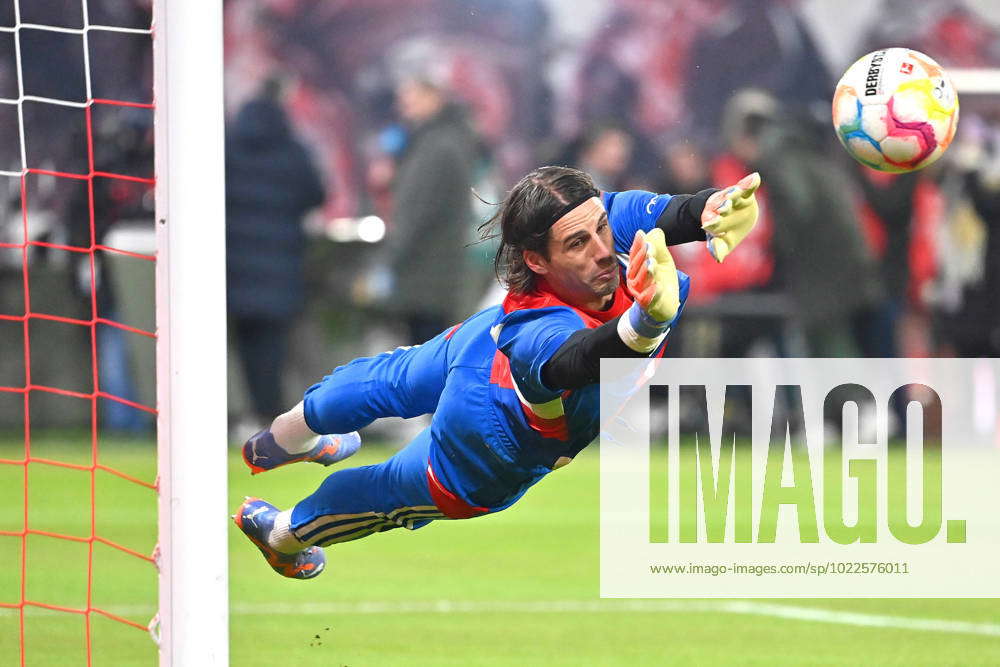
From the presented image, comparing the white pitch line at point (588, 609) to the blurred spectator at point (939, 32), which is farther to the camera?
the blurred spectator at point (939, 32)

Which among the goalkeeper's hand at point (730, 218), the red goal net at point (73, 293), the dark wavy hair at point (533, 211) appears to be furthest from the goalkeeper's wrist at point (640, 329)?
the red goal net at point (73, 293)

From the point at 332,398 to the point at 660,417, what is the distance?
26.9 ft

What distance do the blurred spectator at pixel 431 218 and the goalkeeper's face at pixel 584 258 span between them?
684 cm

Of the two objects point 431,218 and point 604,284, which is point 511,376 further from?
point 431,218

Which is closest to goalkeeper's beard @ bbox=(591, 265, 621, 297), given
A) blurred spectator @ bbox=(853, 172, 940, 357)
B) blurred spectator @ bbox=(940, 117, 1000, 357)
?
blurred spectator @ bbox=(853, 172, 940, 357)

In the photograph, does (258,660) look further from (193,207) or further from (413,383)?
(193,207)

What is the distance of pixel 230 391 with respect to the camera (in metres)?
13.1

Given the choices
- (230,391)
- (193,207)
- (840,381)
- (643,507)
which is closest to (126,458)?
(230,391)

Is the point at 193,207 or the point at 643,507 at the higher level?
the point at 193,207

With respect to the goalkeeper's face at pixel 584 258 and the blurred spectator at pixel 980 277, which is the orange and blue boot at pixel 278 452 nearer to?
the goalkeeper's face at pixel 584 258

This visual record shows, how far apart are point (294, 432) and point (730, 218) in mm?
2056

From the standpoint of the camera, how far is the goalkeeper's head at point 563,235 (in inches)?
227

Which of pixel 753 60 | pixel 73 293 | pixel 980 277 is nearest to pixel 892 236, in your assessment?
pixel 980 277

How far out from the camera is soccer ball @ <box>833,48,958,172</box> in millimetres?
5754
